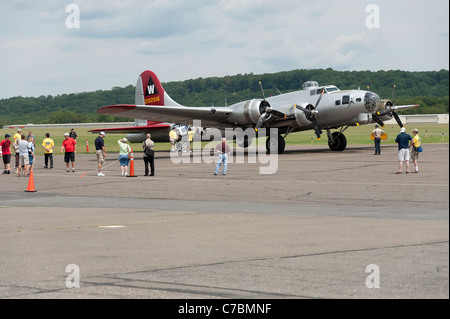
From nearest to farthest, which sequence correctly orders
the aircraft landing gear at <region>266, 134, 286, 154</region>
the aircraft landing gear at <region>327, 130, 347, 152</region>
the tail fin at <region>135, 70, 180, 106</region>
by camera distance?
the aircraft landing gear at <region>266, 134, 286, 154</region> → the aircraft landing gear at <region>327, 130, 347, 152</region> → the tail fin at <region>135, 70, 180, 106</region>

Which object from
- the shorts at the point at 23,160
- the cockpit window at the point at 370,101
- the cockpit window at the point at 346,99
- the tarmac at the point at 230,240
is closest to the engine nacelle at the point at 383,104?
the cockpit window at the point at 370,101

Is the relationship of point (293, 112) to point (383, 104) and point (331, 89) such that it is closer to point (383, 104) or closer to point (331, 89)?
point (331, 89)

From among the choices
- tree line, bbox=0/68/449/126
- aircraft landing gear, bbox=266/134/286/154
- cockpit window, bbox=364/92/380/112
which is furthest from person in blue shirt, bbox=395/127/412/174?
aircraft landing gear, bbox=266/134/286/154

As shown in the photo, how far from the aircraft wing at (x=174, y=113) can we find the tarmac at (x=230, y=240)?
47.2 ft

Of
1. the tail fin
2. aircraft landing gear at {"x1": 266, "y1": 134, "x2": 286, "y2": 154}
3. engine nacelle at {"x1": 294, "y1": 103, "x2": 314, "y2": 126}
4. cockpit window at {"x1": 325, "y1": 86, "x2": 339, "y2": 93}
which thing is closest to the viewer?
engine nacelle at {"x1": 294, "y1": 103, "x2": 314, "y2": 126}

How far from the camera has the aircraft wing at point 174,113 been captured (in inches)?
1403

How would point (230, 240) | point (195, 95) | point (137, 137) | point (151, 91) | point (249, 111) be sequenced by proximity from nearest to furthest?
1. point (230, 240)
2. point (249, 111)
3. point (137, 137)
4. point (151, 91)
5. point (195, 95)

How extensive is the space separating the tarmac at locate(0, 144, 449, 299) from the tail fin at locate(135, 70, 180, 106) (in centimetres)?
2569

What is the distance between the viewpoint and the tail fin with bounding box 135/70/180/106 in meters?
46.9

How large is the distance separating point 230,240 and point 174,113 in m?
27.8

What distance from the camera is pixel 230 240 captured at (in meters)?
10.4

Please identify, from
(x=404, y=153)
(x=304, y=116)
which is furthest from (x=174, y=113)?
(x=404, y=153)

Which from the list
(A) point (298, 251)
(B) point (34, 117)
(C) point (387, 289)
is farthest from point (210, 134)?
(B) point (34, 117)

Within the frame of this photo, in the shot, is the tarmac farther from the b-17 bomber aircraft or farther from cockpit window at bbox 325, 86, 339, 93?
cockpit window at bbox 325, 86, 339, 93
